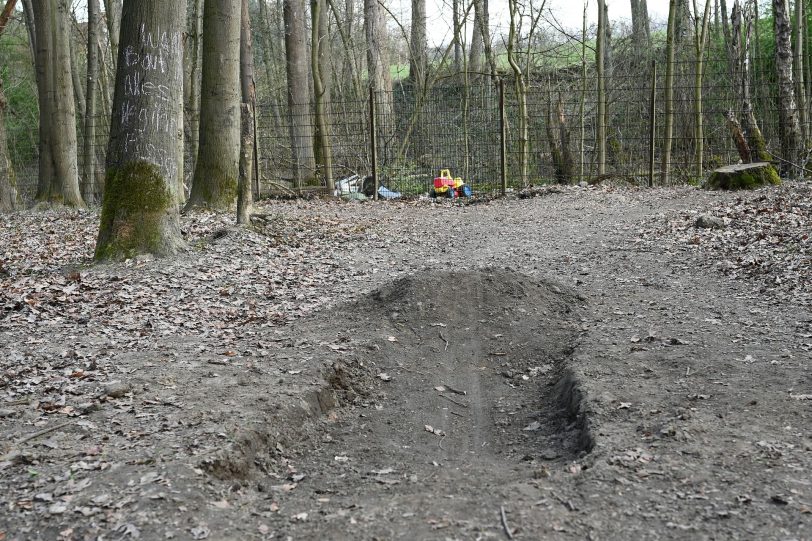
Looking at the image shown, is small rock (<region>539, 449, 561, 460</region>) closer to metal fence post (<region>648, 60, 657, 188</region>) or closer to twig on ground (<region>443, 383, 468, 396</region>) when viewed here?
twig on ground (<region>443, 383, 468, 396</region>)

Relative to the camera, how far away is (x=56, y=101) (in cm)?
1411

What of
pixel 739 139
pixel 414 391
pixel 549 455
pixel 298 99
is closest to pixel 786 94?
pixel 739 139

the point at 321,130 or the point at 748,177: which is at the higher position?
the point at 321,130

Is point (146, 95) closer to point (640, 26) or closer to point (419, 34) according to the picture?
point (419, 34)

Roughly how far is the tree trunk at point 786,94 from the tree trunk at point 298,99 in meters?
9.39

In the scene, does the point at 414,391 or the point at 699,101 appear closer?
the point at 414,391

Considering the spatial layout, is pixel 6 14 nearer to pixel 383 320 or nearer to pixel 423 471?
pixel 383 320

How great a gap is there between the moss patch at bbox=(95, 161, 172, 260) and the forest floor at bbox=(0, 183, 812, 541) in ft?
0.70

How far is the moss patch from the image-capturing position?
7.88 metres

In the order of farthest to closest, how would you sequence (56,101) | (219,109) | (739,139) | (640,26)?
(640,26)
(739,139)
(56,101)
(219,109)

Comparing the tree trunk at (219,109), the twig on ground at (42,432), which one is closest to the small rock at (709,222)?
the tree trunk at (219,109)

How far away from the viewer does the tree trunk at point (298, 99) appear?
1630 centimetres

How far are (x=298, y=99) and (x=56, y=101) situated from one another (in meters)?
5.07

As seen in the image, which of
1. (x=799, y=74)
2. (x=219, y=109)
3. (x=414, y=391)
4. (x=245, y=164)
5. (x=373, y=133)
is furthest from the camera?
(x=799, y=74)
